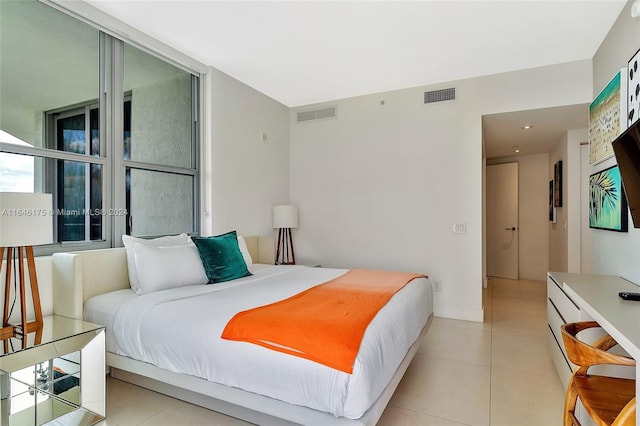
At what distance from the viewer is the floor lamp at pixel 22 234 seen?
1896mm

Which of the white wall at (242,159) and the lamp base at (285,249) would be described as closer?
the white wall at (242,159)

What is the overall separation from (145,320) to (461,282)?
3.36 meters

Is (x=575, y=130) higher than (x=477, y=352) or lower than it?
higher

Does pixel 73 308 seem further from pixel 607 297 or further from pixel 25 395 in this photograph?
pixel 607 297

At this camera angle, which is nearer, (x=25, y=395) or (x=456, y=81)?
(x=25, y=395)

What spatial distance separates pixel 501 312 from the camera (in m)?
4.29

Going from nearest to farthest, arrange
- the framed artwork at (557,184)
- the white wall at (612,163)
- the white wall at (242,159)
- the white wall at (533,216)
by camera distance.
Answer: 1. the white wall at (612,163)
2. the white wall at (242,159)
3. the framed artwork at (557,184)
4. the white wall at (533,216)

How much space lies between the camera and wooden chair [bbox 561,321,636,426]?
127cm

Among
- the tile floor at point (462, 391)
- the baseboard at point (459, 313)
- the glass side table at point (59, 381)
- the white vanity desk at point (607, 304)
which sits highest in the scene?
the white vanity desk at point (607, 304)

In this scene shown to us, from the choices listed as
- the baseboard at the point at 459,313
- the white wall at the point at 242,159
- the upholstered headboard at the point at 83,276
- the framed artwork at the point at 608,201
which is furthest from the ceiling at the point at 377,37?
the baseboard at the point at 459,313

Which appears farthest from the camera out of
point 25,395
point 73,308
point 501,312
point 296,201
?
point 296,201

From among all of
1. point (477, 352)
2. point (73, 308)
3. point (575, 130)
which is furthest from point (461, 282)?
point (73, 308)

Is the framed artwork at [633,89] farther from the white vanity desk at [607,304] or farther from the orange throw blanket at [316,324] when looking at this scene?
the orange throw blanket at [316,324]

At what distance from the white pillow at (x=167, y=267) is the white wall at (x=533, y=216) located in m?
5.92
